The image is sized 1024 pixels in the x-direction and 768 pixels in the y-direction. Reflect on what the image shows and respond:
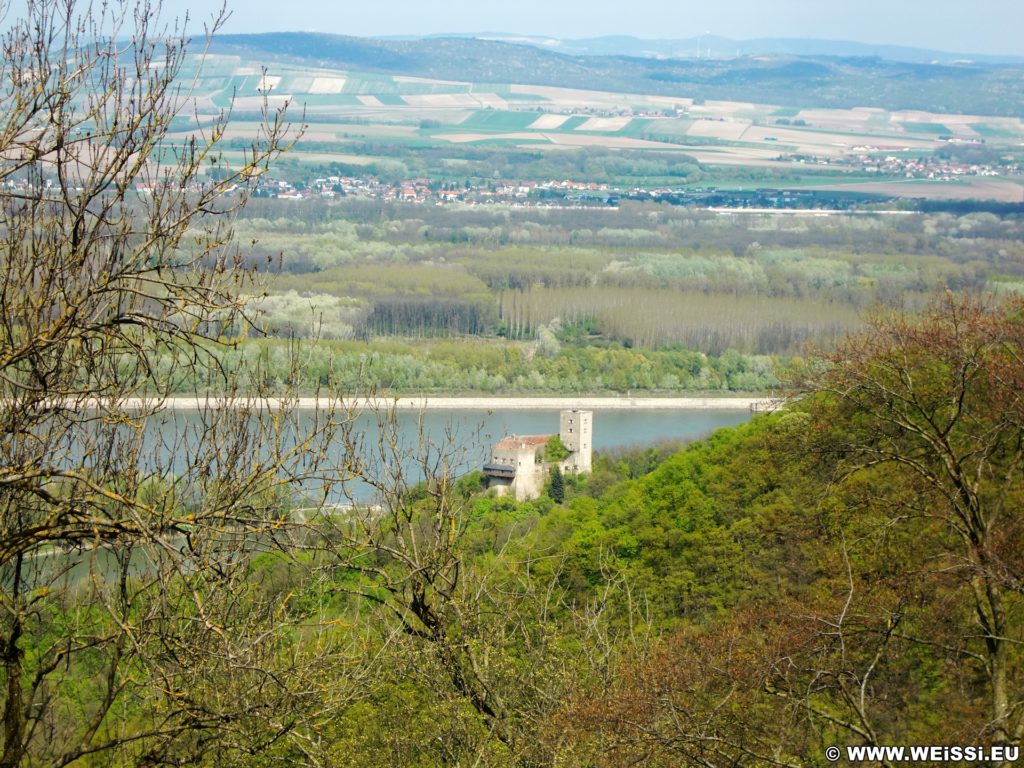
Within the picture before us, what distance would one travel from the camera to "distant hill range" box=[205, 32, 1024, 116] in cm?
10888

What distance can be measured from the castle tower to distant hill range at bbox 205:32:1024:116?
83.7m

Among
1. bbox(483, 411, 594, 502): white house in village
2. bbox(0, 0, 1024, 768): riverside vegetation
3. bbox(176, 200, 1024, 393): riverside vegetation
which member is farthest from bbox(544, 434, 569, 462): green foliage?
bbox(0, 0, 1024, 768): riverside vegetation

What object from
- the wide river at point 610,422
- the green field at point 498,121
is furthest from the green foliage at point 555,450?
the green field at point 498,121

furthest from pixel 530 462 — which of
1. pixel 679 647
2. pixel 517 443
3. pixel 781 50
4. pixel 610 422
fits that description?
pixel 781 50

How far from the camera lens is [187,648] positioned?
277 cm

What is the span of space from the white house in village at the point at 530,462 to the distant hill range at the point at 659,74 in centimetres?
8388

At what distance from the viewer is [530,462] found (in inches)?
809

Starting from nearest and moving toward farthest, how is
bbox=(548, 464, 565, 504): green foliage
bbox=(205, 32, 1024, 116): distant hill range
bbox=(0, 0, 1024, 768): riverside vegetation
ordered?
1. bbox=(0, 0, 1024, 768): riverside vegetation
2. bbox=(548, 464, 565, 504): green foliage
3. bbox=(205, 32, 1024, 116): distant hill range

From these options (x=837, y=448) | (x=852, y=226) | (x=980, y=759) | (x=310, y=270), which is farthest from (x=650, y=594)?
(x=852, y=226)

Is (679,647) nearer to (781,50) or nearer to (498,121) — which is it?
(498,121)

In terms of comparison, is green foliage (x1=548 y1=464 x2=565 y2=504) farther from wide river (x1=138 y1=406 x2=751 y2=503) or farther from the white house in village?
wide river (x1=138 y1=406 x2=751 y2=503)

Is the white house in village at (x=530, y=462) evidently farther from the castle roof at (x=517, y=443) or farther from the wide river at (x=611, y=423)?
the wide river at (x=611, y=423)

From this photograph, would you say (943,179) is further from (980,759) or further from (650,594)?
(980,759)

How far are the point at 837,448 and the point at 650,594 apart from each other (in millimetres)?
2828
